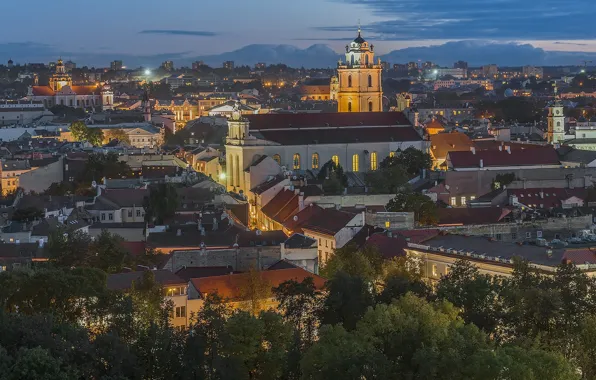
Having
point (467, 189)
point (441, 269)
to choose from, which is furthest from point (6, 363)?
point (467, 189)

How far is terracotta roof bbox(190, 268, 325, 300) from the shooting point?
3169 cm

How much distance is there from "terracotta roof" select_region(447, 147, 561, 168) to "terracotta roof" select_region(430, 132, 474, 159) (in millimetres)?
5118

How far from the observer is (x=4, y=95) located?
152 metres

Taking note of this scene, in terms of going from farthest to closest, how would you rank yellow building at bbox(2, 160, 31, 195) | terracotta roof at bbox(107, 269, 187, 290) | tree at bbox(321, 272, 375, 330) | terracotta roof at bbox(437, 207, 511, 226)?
1. yellow building at bbox(2, 160, 31, 195)
2. terracotta roof at bbox(437, 207, 511, 226)
3. terracotta roof at bbox(107, 269, 187, 290)
4. tree at bbox(321, 272, 375, 330)

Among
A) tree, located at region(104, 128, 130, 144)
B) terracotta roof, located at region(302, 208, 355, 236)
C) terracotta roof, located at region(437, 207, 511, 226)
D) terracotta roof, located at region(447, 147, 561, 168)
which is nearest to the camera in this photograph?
terracotta roof, located at region(302, 208, 355, 236)

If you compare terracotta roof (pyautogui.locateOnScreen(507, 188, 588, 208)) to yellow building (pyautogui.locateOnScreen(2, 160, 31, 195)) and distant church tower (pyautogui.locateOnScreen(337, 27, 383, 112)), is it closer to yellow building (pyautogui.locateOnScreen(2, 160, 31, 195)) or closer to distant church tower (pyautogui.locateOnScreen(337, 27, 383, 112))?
yellow building (pyautogui.locateOnScreen(2, 160, 31, 195))

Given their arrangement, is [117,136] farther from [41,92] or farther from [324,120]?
[41,92]

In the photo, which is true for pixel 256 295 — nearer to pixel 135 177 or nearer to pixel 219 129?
pixel 135 177

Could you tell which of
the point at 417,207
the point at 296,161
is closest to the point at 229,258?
the point at 417,207

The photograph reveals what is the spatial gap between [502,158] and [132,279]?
31.9 meters

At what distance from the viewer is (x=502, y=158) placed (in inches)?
2383

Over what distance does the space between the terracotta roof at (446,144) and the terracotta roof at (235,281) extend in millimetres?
34308

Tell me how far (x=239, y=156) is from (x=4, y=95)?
97.2m

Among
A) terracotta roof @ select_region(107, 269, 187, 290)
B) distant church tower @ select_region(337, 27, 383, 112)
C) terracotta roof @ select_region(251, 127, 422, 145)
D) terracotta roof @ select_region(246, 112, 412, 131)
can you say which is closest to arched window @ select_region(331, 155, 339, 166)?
terracotta roof @ select_region(251, 127, 422, 145)
